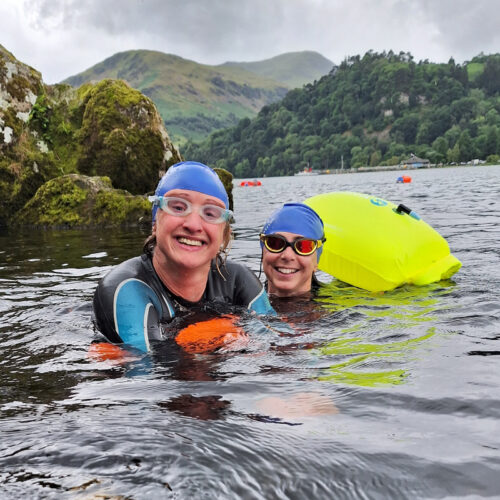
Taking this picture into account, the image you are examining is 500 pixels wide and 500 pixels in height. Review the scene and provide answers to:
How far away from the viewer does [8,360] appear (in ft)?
14.1

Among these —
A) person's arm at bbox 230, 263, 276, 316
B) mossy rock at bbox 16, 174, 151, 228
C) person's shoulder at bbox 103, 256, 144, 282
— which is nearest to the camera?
person's shoulder at bbox 103, 256, 144, 282

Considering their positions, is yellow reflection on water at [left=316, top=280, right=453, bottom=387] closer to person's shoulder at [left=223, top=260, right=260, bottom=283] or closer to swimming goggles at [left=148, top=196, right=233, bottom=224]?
person's shoulder at [left=223, top=260, right=260, bottom=283]

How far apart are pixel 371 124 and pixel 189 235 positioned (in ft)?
623

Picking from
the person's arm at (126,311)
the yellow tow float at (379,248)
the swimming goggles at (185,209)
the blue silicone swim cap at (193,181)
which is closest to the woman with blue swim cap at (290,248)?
the yellow tow float at (379,248)

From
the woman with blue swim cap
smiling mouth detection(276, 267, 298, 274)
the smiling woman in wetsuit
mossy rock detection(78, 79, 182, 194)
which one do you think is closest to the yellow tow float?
the woman with blue swim cap

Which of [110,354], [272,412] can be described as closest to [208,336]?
[110,354]

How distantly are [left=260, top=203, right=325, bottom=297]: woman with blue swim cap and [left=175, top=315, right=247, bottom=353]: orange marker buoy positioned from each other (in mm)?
1774

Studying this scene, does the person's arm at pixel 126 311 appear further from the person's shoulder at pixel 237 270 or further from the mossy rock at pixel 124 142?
the mossy rock at pixel 124 142

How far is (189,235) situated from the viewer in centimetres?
419

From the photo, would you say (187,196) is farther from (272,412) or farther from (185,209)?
(272,412)

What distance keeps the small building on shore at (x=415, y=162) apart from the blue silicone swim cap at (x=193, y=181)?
455 feet

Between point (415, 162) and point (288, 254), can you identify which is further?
point (415, 162)

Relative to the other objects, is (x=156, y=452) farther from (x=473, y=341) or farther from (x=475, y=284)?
(x=475, y=284)

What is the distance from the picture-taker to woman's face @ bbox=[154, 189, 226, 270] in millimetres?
4188
